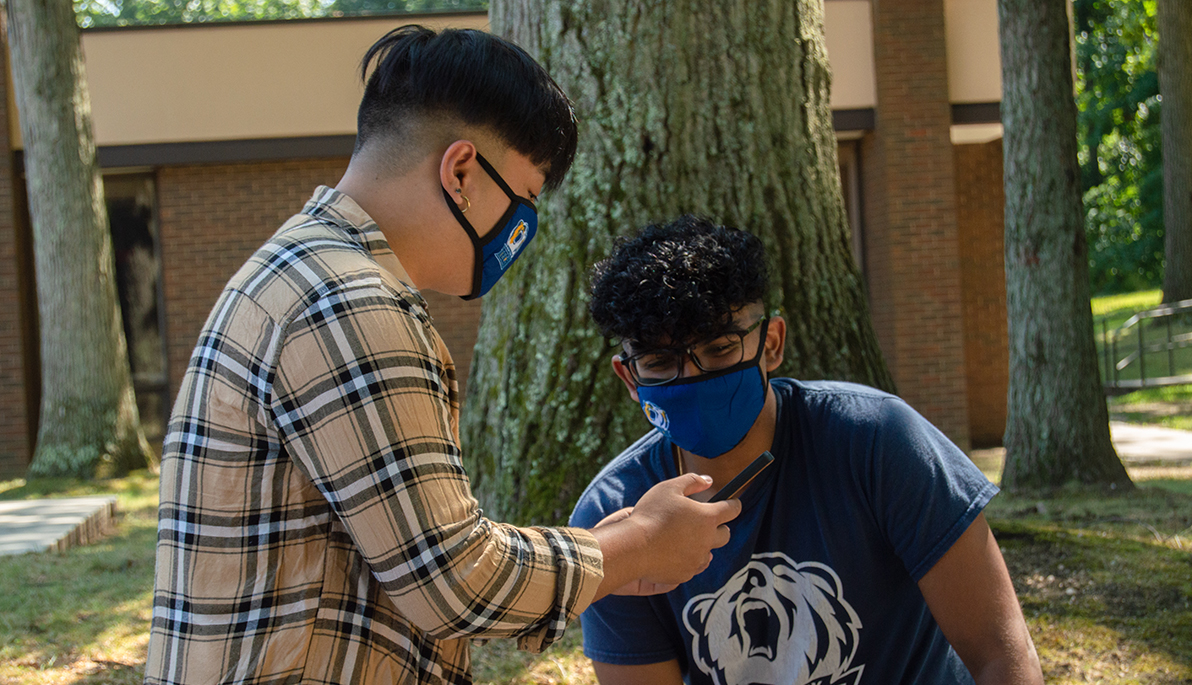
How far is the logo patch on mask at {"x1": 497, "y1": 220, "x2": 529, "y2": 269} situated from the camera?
1.79m

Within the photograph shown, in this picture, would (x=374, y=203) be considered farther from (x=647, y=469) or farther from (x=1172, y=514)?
(x=1172, y=514)

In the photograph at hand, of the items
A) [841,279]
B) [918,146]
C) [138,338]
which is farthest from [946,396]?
[138,338]

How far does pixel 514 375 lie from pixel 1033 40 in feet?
18.2

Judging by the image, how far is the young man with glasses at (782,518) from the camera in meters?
1.98

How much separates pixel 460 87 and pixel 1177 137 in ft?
71.2

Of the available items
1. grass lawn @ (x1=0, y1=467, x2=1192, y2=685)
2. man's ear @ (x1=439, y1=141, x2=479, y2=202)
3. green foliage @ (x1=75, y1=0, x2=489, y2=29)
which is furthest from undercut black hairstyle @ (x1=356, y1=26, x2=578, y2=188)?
green foliage @ (x1=75, y1=0, x2=489, y2=29)

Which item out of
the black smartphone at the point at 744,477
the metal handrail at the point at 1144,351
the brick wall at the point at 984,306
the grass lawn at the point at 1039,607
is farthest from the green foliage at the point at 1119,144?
the black smartphone at the point at 744,477

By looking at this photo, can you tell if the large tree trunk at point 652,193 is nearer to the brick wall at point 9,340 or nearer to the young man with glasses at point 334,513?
the young man with glasses at point 334,513

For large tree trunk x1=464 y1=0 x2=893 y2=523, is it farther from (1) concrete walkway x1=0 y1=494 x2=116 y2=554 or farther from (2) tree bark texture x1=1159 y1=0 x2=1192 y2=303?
(2) tree bark texture x1=1159 y1=0 x2=1192 y2=303

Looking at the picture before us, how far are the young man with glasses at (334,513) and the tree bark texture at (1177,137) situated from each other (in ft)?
67.1

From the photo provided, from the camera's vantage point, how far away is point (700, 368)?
2242 mm

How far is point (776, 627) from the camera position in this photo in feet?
6.99

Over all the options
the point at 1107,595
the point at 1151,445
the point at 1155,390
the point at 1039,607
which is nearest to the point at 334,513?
the point at 1039,607

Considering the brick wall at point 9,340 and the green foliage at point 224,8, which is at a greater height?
the green foliage at point 224,8
